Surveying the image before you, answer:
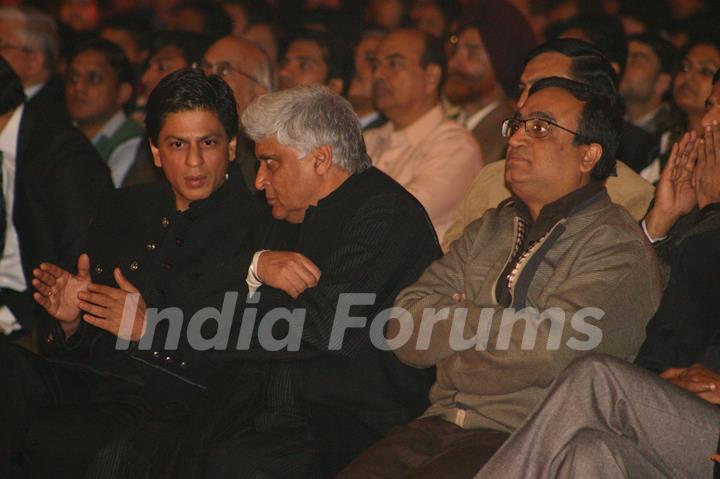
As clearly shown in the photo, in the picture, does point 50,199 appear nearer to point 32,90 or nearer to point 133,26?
point 32,90

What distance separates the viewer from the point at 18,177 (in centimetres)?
511

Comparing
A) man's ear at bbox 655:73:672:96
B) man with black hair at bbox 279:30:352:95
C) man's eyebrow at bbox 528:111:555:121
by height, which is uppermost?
man with black hair at bbox 279:30:352:95

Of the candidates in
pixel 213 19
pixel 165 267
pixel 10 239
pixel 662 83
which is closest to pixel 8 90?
pixel 10 239

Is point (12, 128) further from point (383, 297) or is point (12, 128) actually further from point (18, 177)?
point (383, 297)

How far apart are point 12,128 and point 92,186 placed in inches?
19.1

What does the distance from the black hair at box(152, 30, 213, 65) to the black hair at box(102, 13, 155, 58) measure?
1798 millimetres

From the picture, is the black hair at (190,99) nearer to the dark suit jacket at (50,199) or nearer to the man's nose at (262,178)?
the man's nose at (262,178)

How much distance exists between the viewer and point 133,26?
8695 mm

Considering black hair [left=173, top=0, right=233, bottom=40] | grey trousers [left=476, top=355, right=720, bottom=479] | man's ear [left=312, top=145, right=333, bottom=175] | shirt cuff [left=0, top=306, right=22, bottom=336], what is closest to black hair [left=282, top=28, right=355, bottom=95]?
black hair [left=173, top=0, right=233, bottom=40]

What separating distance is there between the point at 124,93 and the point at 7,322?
96.0 inches

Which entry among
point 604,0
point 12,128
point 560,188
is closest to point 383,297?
point 560,188

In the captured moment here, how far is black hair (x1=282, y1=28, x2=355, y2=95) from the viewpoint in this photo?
6.90 metres

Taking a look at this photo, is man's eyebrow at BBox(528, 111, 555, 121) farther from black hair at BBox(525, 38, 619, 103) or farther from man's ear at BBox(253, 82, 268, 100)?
man's ear at BBox(253, 82, 268, 100)

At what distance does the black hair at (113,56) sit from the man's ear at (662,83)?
10.6ft
